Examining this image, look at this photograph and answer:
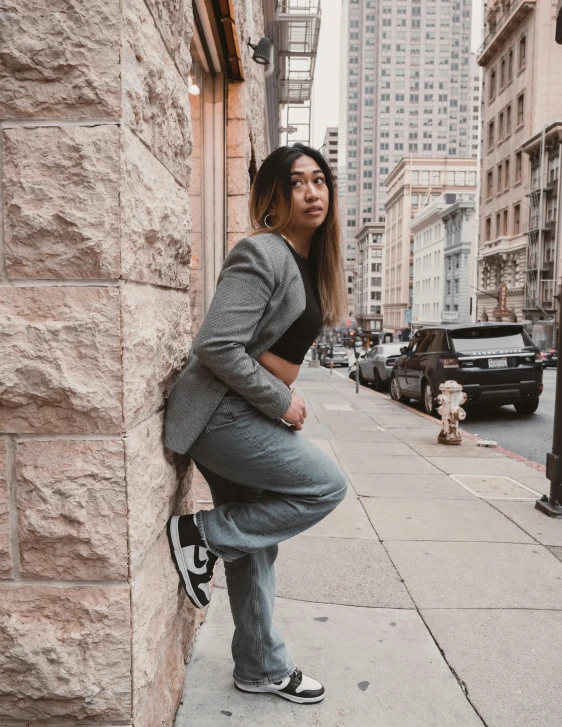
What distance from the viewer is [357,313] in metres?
151

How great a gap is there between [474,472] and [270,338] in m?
5.31

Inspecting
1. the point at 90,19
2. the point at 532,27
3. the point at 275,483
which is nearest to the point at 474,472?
the point at 275,483

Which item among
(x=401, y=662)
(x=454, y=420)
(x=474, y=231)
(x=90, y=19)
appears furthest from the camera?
(x=474, y=231)

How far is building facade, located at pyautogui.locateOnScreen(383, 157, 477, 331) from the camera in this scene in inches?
4131

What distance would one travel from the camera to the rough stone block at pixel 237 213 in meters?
5.71

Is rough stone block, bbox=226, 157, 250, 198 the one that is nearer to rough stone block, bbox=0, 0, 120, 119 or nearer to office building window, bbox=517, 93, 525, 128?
rough stone block, bbox=0, 0, 120, 119

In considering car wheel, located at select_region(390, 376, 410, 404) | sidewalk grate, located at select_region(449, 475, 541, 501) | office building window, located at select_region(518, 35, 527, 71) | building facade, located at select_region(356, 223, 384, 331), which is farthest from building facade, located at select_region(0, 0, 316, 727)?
building facade, located at select_region(356, 223, 384, 331)

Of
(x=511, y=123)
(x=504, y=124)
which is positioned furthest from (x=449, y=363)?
(x=504, y=124)

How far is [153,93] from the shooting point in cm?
188

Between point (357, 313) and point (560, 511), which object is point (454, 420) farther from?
point (357, 313)

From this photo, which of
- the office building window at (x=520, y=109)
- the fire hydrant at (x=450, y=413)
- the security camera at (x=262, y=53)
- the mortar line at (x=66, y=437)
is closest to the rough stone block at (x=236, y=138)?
the security camera at (x=262, y=53)

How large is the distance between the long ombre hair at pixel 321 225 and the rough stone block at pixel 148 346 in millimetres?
461

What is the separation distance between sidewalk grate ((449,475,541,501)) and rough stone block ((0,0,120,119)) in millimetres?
4899

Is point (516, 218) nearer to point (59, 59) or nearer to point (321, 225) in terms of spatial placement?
point (321, 225)
